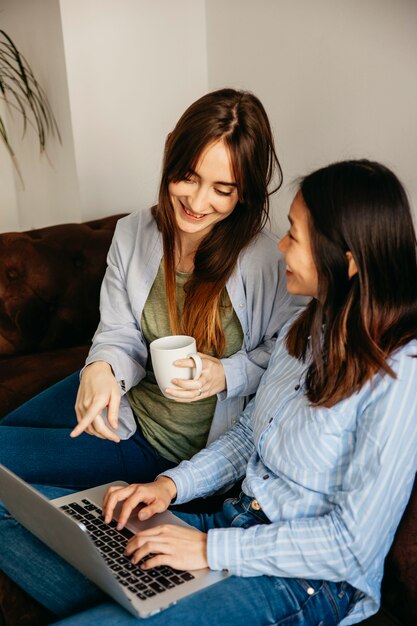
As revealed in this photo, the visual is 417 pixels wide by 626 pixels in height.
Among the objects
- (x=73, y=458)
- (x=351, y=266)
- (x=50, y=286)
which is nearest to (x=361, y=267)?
(x=351, y=266)

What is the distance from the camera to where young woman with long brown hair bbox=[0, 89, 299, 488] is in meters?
1.34

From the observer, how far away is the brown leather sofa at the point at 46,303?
1876 millimetres

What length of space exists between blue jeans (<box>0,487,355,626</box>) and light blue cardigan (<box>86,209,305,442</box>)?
0.29 meters

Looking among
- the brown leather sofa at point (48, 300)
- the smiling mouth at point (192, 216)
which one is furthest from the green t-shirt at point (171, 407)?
the brown leather sofa at point (48, 300)

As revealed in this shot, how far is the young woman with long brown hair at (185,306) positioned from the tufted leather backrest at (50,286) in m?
0.39

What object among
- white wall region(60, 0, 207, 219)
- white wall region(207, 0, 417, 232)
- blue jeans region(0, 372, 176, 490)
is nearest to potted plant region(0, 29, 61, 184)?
white wall region(60, 0, 207, 219)

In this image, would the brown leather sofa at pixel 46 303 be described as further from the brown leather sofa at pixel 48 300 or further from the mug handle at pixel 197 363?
the mug handle at pixel 197 363

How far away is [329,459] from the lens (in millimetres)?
1086

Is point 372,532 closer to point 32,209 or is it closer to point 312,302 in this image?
point 312,302

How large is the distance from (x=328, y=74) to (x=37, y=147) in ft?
4.39

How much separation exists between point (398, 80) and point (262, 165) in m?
0.36

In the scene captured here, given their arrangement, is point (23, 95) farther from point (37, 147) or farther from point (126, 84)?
point (126, 84)

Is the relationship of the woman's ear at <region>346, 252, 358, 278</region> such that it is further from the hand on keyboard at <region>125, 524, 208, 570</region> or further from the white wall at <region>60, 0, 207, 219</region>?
the white wall at <region>60, 0, 207, 219</region>

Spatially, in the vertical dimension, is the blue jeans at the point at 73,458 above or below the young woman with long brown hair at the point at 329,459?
below
